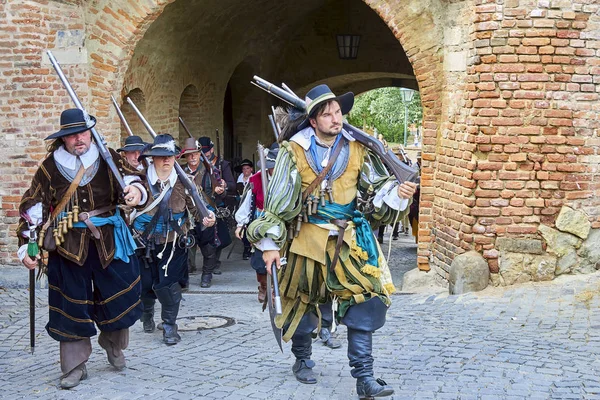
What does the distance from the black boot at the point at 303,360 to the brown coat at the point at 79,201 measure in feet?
4.80

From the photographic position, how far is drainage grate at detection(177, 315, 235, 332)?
8062 mm

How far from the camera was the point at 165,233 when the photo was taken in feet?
24.6

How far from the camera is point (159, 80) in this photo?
13328 millimetres

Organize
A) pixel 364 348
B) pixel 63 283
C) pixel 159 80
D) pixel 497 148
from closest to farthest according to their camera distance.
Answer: pixel 364 348, pixel 63 283, pixel 497 148, pixel 159 80

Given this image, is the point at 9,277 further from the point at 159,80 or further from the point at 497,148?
the point at 497,148

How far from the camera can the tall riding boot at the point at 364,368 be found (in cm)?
537

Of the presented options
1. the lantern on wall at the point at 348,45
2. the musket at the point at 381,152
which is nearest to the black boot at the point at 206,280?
the musket at the point at 381,152

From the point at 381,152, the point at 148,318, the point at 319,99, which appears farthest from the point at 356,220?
the point at 148,318

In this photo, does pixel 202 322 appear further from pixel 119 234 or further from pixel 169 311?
pixel 119 234

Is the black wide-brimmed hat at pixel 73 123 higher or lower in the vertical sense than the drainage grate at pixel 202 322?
higher

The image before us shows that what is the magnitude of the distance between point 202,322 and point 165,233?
1.24m

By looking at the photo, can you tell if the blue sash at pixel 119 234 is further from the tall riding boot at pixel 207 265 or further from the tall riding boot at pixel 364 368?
the tall riding boot at pixel 207 265

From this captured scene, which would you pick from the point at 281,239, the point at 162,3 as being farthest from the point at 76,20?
the point at 281,239

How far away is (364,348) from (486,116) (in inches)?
160
